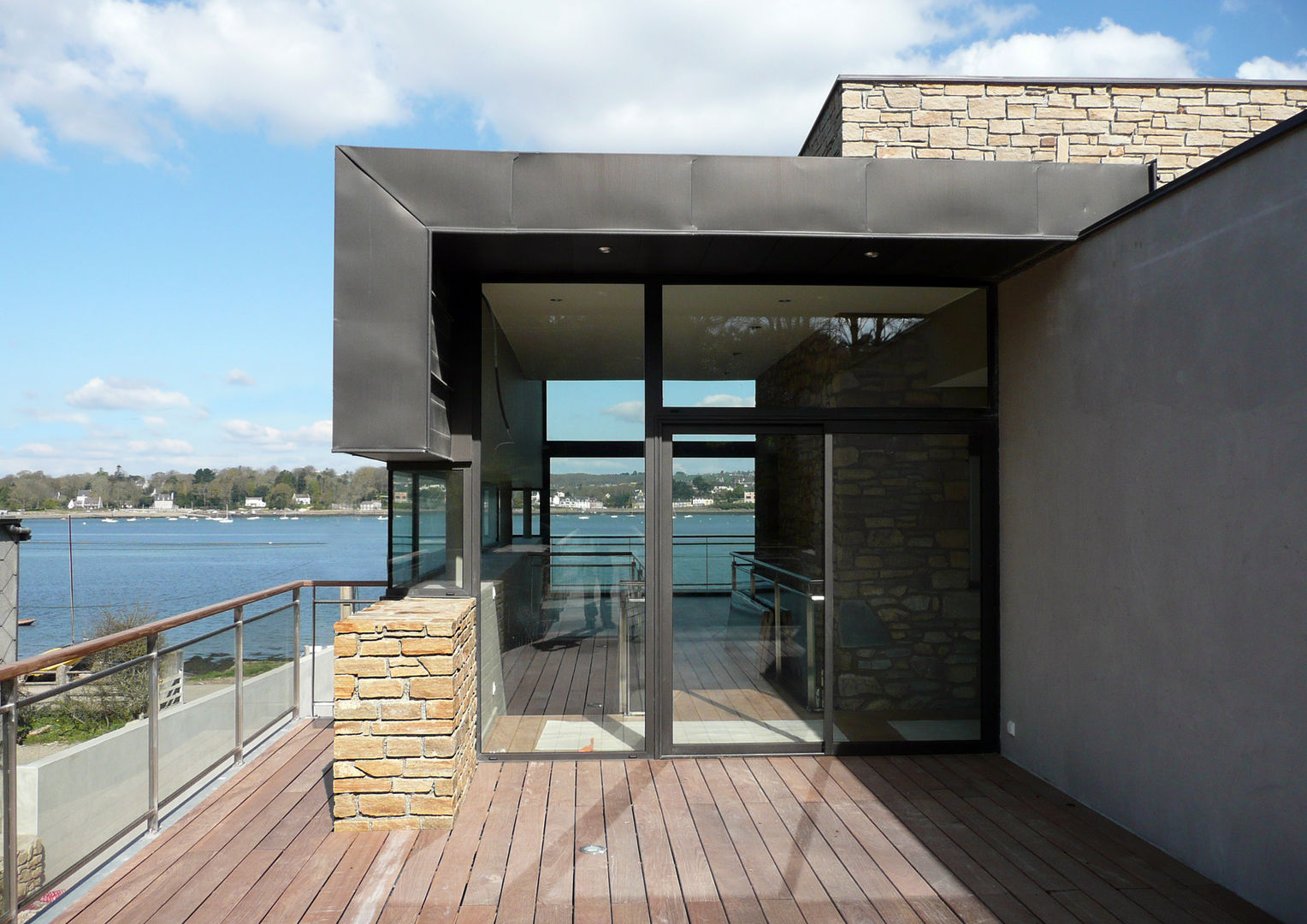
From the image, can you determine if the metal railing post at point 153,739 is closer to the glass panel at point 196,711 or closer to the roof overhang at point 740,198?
the glass panel at point 196,711

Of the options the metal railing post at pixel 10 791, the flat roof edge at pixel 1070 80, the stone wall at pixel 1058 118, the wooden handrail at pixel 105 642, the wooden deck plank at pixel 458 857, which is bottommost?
the wooden deck plank at pixel 458 857

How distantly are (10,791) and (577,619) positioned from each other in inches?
95.4

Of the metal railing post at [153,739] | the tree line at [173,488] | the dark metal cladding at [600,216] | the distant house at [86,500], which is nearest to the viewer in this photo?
the metal railing post at [153,739]

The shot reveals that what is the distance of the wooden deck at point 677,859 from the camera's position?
8.56 ft

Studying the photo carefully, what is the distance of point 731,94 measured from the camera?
13719 mm

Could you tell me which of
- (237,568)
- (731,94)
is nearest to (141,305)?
(237,568)

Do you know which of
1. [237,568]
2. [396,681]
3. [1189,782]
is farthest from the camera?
[237,568]

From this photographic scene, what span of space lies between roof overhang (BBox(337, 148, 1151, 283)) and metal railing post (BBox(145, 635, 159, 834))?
2076 mm

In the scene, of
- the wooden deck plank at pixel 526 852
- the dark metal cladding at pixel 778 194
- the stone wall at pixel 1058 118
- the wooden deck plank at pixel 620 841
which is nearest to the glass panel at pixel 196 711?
the wooden deck plank at pixel 526 852

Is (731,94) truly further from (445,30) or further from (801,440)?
(801,440)

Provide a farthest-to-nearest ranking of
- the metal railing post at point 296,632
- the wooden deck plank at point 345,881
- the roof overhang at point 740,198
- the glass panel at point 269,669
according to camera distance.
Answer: the metal railing post at point 296,632
the glass panel at point 269,669
the roof overhang at point 740,198
the wooden deck plank at point 345,881

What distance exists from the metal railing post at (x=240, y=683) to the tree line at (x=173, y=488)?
1095 inches

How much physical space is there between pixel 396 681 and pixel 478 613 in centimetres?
79

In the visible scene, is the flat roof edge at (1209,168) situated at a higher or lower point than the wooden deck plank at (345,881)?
higher
